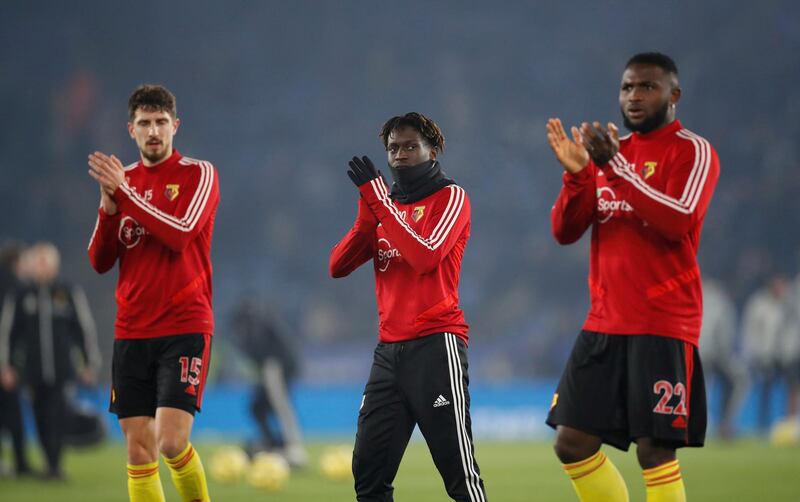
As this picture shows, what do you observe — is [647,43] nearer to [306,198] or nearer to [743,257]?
[743,257]

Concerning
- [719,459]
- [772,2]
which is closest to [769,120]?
[772,2]

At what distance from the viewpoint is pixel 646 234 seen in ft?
16.5

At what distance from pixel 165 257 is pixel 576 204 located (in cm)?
218

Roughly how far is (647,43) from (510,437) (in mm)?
11659

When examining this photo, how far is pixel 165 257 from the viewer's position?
5789mm

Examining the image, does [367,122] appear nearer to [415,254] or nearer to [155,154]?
[155,154]

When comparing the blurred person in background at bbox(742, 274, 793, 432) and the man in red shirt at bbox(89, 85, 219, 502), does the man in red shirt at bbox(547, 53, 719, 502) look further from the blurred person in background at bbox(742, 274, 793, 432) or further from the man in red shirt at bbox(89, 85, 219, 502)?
the blurred person in background at bbox(742, 274, 793, 432)

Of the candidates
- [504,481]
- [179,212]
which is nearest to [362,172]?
[179,212]

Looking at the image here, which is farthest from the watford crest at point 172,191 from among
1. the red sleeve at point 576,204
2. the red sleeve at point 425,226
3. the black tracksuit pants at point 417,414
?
the red sleeve at point 576,204

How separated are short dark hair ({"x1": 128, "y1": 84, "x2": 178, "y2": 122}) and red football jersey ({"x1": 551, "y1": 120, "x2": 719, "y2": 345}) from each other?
7.30 ft

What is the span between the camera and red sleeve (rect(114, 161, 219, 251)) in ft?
18.1

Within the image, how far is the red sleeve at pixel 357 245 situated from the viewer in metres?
5.39

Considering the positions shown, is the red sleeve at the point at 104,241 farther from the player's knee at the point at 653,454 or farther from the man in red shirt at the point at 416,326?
the player's knee at the point at 653,454

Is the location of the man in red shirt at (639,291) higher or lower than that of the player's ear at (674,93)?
lower
